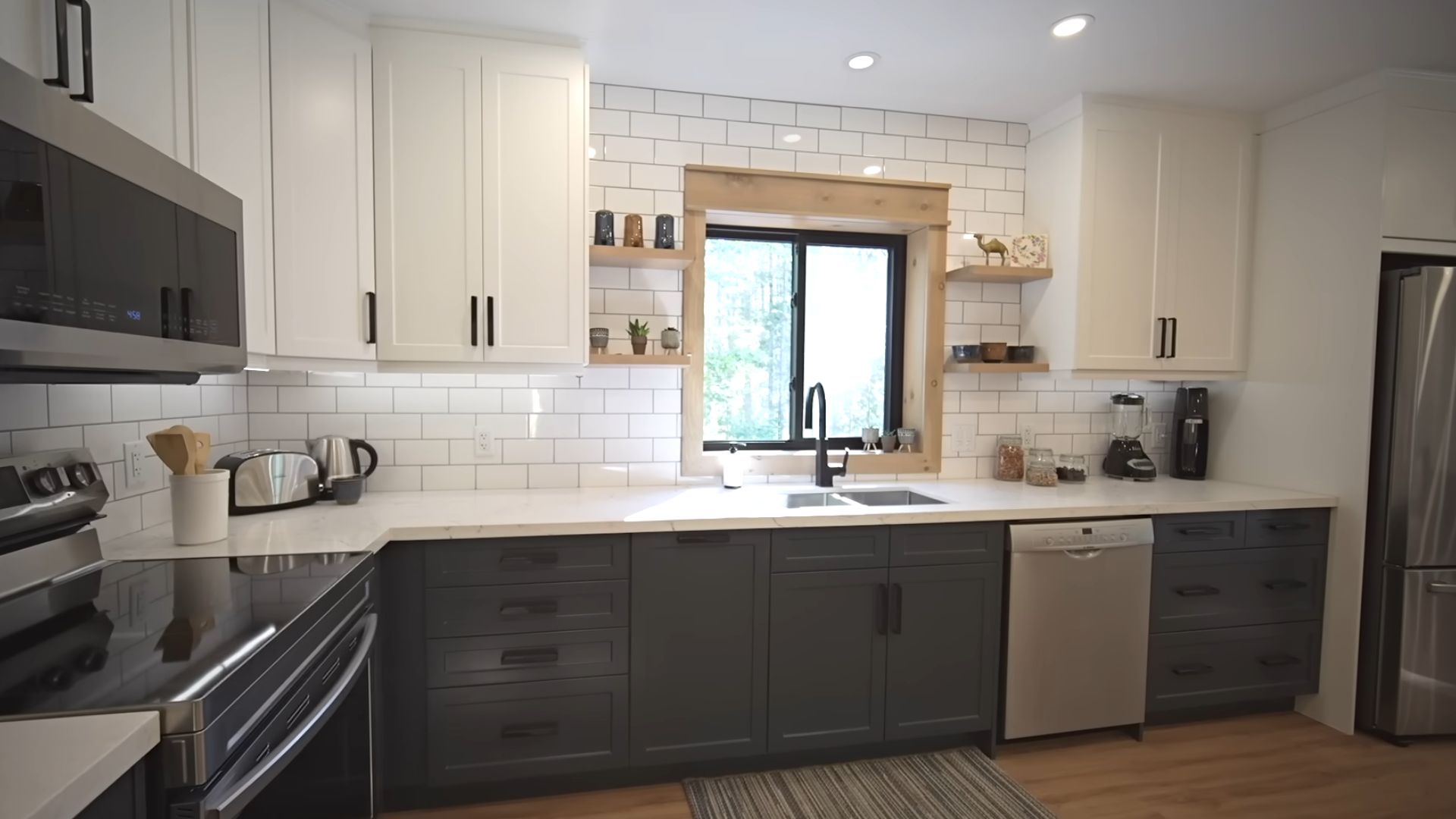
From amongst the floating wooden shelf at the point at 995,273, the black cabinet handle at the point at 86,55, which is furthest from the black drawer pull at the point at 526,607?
the floating wooden shelf at the point at 995,273

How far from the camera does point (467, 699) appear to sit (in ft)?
6.66

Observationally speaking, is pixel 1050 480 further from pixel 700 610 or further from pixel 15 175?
pixel 15 175

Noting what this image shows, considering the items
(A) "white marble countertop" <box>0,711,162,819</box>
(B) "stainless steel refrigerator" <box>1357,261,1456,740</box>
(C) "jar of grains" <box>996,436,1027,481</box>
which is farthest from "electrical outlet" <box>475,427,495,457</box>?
(B) "stainless steel refrigerator" <box>1357,261,1456,740</box>

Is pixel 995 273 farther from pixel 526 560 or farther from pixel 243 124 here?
pixel 243 124

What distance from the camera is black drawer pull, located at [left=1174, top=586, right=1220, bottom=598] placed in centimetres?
258

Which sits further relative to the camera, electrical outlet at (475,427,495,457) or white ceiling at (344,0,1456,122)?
electrical outlet at (475,427,495,457)

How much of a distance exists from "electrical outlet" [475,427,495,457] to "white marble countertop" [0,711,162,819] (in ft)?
5.62

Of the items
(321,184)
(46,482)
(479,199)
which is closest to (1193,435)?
(479,199)

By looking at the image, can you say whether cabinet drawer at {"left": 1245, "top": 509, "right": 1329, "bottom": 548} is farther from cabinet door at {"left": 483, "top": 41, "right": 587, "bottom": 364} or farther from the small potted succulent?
cabinet door at {"left": 483, "top": 41, "right": 587, "bottom": 364}

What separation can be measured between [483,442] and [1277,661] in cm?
327

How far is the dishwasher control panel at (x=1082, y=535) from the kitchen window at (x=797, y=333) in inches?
35.9

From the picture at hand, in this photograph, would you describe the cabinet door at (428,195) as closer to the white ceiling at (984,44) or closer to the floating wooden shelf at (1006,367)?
the white ceiling at (984,44)

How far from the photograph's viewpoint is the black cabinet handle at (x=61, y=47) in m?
1.18

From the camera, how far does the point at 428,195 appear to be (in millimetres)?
2199
